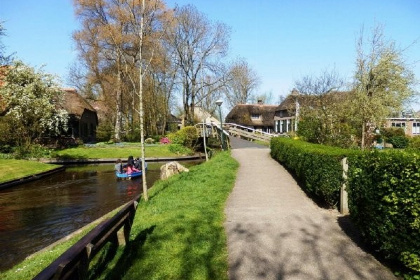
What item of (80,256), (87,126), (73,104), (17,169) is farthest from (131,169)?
(87,126)

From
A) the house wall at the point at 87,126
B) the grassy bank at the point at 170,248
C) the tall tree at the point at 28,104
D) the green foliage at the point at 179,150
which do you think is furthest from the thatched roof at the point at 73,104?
the grassy bank at the point at 170,248

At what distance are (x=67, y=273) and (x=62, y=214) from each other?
9885 millimetres

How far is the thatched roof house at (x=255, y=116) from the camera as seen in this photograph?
62750mm

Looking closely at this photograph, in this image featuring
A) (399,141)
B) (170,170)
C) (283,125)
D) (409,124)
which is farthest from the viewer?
(283,125)

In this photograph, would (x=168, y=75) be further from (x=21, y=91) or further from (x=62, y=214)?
(x=62, y=214)

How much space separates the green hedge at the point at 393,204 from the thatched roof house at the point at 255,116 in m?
56.8

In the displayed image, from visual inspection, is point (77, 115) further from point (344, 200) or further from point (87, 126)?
point (344, 200)

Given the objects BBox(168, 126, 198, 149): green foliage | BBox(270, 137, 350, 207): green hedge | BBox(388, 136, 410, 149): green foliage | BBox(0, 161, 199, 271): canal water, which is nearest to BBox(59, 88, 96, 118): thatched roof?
BBox(168, 126, 198, 149): green foliage

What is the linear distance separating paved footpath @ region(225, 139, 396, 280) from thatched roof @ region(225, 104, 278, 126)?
5198 cm

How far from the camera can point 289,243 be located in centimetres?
640

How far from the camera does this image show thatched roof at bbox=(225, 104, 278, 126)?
62688mm

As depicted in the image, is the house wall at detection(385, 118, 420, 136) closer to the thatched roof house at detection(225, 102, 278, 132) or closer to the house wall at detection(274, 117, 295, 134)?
the house wall at detection(274, 117, 295, 134)

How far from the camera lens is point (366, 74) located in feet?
83.6

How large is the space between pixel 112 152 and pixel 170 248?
1105 inches
